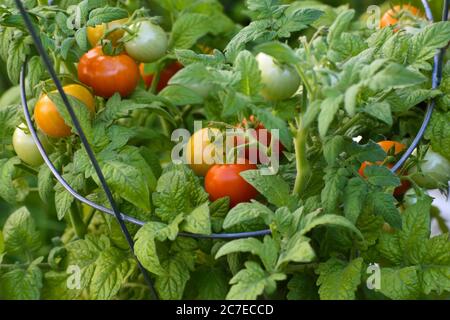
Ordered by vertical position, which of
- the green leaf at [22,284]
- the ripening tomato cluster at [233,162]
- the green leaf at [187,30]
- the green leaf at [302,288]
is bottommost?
the green leaf at [22,284]

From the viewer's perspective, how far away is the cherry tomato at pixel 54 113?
1024 mm

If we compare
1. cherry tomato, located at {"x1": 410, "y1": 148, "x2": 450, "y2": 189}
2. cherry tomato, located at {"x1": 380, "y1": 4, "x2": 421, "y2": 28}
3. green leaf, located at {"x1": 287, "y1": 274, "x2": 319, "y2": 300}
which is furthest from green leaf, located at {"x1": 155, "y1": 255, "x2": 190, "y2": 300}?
cherry tomato, located at {"x1": 380, "y1": 4, "x2": 421, "y2": 28}

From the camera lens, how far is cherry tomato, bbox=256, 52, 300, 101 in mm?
900

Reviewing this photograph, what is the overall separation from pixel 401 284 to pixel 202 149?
340 mm

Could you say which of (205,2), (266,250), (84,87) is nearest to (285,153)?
(266,250)

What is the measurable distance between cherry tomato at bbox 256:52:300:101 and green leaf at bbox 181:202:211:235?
0.56 ft

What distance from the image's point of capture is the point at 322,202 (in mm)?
909

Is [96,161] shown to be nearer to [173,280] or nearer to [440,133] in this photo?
[173,280]

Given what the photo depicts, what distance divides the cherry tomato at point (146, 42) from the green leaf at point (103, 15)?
0.26 feet

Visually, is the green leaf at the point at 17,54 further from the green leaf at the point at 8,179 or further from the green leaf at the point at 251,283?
the green leaf at the point at 251,283

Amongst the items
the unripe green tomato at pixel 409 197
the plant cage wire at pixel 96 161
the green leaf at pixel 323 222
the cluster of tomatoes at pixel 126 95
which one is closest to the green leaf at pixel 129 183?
the plant cage wire at pixel 96 161

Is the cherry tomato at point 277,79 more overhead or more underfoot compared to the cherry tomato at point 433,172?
more overhead
